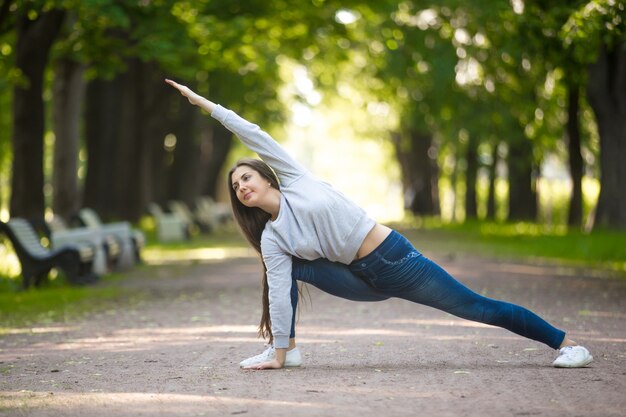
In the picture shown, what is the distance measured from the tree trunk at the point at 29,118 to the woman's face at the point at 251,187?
12.6 m

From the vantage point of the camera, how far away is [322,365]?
8.08m

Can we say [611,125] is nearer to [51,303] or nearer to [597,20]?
[597,20]

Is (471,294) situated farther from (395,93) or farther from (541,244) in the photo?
(395,93)

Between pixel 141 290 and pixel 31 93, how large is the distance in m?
5.23

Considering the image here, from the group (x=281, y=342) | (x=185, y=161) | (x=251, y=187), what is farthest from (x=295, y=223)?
(x=185, y=161)

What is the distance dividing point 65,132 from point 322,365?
17.7 metres

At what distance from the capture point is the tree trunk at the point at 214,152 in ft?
145

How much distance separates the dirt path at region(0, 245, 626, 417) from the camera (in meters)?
6.43

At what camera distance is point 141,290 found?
1608cm

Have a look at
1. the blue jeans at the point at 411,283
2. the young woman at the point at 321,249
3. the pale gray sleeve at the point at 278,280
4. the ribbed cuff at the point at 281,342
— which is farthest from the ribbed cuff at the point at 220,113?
the ribbed cuff at the point at 281,342

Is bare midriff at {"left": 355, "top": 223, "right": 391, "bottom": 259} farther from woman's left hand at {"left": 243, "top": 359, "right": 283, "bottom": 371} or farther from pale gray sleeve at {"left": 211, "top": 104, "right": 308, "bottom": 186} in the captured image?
woman's left hand at {"left": 243, "top": 359, "right": 283, "bottom": 371}

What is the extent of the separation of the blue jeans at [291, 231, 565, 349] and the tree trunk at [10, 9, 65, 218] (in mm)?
12649

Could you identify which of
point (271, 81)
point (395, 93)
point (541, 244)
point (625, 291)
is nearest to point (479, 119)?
point (395, 93)

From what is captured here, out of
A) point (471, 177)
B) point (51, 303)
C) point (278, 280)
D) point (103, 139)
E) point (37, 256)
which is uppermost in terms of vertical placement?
point (103, 139)
